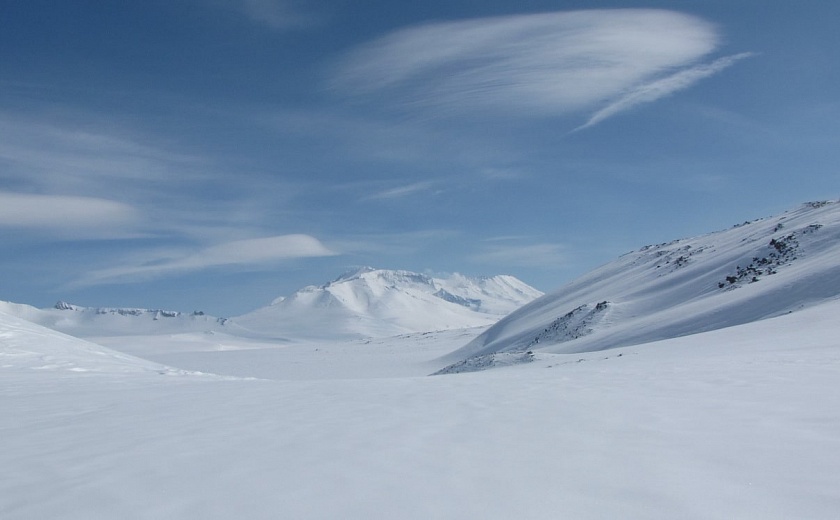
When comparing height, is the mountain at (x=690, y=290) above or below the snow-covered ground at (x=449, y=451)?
above

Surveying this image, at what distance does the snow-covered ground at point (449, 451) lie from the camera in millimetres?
4258

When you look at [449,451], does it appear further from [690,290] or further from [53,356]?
[690,290]

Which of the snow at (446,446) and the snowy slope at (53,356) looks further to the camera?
the snowy slope at (53,356)

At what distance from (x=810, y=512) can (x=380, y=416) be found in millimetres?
5242

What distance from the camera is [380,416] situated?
7.83m

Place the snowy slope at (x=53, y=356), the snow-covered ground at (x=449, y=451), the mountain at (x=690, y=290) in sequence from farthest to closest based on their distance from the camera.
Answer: the mountain at (x=690, y=290) < the snowy slope at (x=53, y=356) < the snow-covered ground at (x=449, y=451)

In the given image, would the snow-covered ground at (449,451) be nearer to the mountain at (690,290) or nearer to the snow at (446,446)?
the snow at (446,446)

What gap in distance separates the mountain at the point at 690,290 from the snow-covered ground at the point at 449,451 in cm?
1736

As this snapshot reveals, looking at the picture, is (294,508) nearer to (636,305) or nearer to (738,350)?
(738,350)

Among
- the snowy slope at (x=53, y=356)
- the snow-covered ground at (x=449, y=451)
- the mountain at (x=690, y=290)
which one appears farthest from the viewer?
the mountain at (x=690, y=290)

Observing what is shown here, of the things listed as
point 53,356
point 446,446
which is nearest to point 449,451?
point 446,446

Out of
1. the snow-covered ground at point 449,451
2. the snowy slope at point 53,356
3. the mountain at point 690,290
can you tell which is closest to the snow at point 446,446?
the snow-covered ground at point 449,451

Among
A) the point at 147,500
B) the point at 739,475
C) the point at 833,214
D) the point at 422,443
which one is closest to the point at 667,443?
the point at 739,475

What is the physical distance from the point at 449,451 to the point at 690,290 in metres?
37.0
